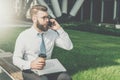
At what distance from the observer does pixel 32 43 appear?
554 centimetres

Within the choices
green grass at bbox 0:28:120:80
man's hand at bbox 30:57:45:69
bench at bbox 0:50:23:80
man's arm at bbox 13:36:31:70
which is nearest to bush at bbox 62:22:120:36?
green grass at bbox 0:28:120:80

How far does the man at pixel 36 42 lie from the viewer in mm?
5289

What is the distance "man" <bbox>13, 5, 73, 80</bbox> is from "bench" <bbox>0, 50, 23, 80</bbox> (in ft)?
3.09

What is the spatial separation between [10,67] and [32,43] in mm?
2070

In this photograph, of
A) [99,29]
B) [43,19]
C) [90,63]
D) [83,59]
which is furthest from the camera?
[99,29]

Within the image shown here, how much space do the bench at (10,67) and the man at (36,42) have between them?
94 cm

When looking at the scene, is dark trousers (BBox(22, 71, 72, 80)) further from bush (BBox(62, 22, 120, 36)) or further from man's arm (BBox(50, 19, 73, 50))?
bush (BBox(62, 22, 120, 36))

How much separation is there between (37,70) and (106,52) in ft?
25.9

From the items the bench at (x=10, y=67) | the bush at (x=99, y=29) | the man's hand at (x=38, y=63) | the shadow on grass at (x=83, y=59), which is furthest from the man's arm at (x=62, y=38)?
the bush at (x=99, y=29)

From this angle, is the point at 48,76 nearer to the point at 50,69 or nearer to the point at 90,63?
the point at 50,69

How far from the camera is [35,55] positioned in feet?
18.4

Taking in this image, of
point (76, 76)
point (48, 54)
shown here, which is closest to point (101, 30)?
point (76, 76)

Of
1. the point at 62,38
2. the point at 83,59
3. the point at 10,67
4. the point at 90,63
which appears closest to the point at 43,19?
the point at 62,38

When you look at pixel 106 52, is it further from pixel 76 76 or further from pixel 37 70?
pixel 37 70
